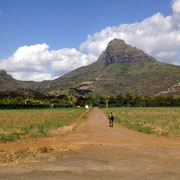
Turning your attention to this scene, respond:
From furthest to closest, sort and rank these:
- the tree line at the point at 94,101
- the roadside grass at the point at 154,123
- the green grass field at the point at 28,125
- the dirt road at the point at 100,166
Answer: the tree line at the point at 94,101
the roadside grass at the point at 154,123
the green grass field at the point at 28,125
the dirt road at the point at 100,166

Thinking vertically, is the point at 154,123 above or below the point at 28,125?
above

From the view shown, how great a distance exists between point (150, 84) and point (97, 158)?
16915 cm

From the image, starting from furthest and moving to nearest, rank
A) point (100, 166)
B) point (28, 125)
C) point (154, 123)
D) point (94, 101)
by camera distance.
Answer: point (94, 101) → point (154, 123) → point (28, 125) → point (100, 166)

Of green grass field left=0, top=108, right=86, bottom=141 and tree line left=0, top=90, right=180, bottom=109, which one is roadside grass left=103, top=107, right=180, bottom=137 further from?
tree line left=0, top=90, right=180, bottom=109

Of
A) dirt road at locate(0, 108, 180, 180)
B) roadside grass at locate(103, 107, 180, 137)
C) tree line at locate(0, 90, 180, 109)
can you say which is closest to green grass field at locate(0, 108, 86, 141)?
dirt road at locate(0, 108, 180, 180)

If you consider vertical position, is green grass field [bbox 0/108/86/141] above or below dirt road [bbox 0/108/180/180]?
below

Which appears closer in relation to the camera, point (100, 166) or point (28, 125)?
point (100, 166)

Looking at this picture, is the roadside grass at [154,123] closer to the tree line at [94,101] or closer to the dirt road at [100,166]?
the dirt road at [100,166]

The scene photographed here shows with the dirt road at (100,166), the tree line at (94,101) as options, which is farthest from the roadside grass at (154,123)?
the tree line at (94,101)

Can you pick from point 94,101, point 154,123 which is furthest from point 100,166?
point 94,101

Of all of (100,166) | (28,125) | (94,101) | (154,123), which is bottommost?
(28,125)

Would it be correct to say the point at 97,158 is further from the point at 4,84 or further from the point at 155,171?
the point at 4,84

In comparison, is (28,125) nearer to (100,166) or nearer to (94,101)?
(100,166)

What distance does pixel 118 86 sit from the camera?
7761 inches
